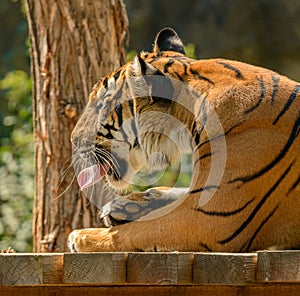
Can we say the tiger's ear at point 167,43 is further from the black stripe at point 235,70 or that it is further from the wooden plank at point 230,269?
the wooden plank at point 230,269

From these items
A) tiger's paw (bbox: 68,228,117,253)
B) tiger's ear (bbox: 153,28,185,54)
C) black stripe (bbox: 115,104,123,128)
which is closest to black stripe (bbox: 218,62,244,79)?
black stripe (bbox: 115,104,123,128)

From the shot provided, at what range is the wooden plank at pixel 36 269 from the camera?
2537 mm

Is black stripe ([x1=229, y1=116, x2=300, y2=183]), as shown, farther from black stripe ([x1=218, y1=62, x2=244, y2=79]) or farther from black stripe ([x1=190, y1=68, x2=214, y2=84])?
black stripe ([x1=190, y1=68, x2=214, y2=84])

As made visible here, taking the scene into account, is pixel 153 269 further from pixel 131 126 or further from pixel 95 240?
pixel 131 126

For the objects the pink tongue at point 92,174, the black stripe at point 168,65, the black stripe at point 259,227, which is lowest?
the black stripe at point 259,227

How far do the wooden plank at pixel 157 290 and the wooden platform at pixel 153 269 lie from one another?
A: 42 mm

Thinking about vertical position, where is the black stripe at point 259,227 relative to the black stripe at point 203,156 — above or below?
below

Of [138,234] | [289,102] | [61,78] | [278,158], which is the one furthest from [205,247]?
[61,78]

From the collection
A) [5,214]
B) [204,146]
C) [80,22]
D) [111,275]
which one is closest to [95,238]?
[204,146]

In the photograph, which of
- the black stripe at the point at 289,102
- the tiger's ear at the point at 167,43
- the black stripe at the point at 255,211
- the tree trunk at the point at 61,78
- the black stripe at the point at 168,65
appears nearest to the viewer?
the black stripe at the point at 255,211

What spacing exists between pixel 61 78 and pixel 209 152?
7.32ft

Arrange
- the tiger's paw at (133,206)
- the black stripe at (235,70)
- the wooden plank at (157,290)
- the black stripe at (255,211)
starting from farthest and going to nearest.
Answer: the tiger's paw at (133,206), the black stripe at (235,70), the black stripe at (255,211), the wooden plank at (157,290)

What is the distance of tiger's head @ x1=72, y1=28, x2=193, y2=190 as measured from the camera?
352 cm

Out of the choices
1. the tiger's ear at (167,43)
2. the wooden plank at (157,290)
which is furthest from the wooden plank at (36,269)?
the tiger's ear at (167,43)
